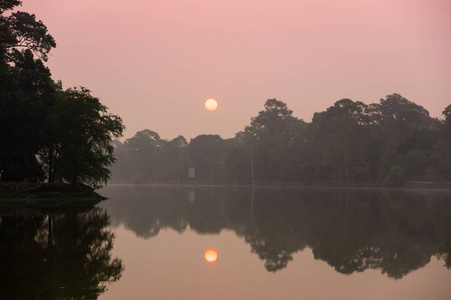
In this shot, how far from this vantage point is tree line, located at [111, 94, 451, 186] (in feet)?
330

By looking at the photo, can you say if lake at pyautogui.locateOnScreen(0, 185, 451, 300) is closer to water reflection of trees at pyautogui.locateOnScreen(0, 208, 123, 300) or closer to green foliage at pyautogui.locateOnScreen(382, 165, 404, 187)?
water reflection of trees at pyautogui.locateOnScreen(0, 208, 123, 300)

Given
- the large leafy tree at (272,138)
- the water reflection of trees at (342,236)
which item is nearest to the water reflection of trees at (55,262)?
the water reflection of trees at (342,236)

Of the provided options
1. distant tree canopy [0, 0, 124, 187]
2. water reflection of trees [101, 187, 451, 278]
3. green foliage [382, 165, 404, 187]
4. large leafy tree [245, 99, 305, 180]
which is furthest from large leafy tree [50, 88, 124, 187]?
large leafy tree [245, 99, 305, 180]

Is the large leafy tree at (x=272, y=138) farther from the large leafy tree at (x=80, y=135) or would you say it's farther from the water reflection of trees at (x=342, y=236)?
the water reflection of trees at (x=342, y=236)

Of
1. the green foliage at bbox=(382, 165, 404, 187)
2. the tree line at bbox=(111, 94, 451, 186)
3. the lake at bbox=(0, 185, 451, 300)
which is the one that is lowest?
the lake at bbox=(0, 185, 451, 300)

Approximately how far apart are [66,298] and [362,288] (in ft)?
23.5

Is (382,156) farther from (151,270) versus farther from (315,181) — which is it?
(151,270)

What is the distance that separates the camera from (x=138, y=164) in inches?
7190

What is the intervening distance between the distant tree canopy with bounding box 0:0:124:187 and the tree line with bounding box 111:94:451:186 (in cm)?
7034

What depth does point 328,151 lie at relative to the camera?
11294 centimetres

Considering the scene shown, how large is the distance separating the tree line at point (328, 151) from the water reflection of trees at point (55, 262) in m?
87.5

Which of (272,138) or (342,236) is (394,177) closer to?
(272,138)

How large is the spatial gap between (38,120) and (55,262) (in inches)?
1463

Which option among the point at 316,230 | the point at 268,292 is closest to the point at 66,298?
the point at 268,292
